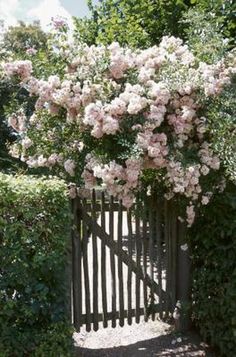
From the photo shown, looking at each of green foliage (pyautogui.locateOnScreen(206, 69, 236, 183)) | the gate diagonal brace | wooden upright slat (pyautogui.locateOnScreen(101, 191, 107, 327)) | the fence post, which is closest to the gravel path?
the fence post

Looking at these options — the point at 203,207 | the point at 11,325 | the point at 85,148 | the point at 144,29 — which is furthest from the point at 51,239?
the point at 144,29

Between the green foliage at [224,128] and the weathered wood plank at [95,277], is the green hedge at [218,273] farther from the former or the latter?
the weathered wood plank at [95,277]

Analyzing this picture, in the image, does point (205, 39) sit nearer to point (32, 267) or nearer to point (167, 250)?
point (167, 250)

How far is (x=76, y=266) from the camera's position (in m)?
4.24

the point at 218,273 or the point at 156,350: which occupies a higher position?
the point at 218,273

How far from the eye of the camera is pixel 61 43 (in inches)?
167

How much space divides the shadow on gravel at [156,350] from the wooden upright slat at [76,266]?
31 cm

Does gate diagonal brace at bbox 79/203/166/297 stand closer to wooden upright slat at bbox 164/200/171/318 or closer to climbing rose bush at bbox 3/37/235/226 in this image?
wooden upright slat at bbox 164/200/171/318

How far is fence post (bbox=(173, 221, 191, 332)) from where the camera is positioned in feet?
15.2

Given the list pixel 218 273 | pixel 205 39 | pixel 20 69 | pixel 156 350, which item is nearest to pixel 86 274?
pixel 156 350

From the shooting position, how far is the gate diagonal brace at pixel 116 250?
4289 millimetres

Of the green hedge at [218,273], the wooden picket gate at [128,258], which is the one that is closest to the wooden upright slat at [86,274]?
the wooden picket gate at [128,258]

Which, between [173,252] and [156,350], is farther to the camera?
[173,252]

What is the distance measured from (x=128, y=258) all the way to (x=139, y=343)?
2.84 ft
